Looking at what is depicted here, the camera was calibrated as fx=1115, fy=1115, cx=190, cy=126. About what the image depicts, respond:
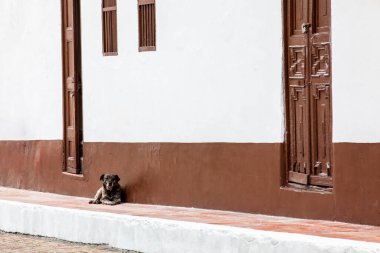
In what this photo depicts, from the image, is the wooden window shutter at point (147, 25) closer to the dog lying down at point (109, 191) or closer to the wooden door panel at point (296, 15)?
the dog lying down at point (109, 191)

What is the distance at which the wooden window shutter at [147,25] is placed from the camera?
13.8 metres

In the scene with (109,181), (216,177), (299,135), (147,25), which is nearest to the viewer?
(299,135)

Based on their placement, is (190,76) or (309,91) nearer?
(309,91)

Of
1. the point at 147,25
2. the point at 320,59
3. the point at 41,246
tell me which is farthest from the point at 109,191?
the point at 320,59

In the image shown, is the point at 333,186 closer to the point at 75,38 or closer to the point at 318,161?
the point at 318,161

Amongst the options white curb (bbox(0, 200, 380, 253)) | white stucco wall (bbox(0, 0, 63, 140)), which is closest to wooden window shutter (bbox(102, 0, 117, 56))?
white stucco wall (bbox(0, 0, 63, 140))

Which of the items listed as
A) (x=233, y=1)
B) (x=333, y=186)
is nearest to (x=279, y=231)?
(x=333, y=186)

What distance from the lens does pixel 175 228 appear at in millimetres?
10969

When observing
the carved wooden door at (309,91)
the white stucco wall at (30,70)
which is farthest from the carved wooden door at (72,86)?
the carved wooden door at (309,91)

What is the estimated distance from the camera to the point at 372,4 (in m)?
10.2

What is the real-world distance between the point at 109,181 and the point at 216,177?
1.93 meters

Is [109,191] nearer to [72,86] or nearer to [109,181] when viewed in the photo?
[109,181]

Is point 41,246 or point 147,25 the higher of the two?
point 147,25

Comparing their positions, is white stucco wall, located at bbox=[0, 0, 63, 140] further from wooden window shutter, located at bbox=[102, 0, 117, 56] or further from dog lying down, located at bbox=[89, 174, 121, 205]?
dog lying down, located at bbox=[89, 174, 121, 205]
